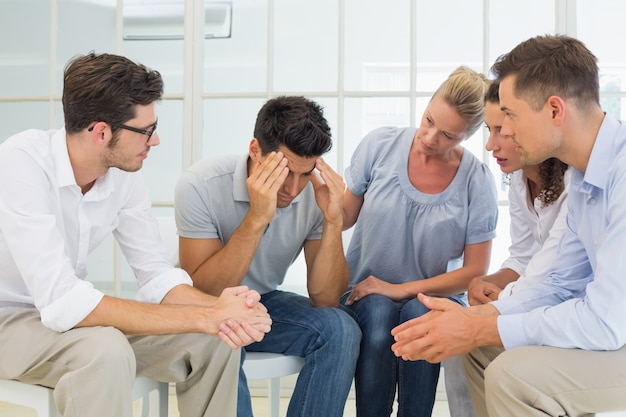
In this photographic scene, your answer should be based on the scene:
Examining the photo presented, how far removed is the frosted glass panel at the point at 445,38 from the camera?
353 centimetres

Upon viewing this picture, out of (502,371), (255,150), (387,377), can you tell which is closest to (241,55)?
(255,150)

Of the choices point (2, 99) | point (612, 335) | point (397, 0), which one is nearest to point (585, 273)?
point (612, 335)

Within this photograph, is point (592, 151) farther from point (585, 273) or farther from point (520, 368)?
point (520, 368)

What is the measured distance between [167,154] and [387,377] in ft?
5.88

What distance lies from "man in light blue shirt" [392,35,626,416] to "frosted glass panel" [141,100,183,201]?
1900mm

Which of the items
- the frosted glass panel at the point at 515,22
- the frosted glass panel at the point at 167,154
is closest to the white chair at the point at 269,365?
the frosted glass panel at the point at 167,154

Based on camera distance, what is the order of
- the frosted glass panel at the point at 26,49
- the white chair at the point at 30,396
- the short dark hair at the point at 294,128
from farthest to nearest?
the frosted glass panel at the point at 26,49 → the short dark hair at the point at 294,128 → the white chair at the point at 30,396

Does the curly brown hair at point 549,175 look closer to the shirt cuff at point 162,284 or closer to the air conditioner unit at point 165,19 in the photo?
the shirt cuff at point 162,284

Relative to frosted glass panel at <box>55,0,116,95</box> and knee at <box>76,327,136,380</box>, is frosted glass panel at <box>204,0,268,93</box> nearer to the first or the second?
frosted glass panel at <box>55,0,116,95</box>

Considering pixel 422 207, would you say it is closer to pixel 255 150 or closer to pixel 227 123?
pixel 255 150

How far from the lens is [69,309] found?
1792 millimetres

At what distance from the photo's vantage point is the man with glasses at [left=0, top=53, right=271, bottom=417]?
1766mm

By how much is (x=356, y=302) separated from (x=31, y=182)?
1.03 meters

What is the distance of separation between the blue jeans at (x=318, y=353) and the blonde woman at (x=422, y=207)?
160 mm
